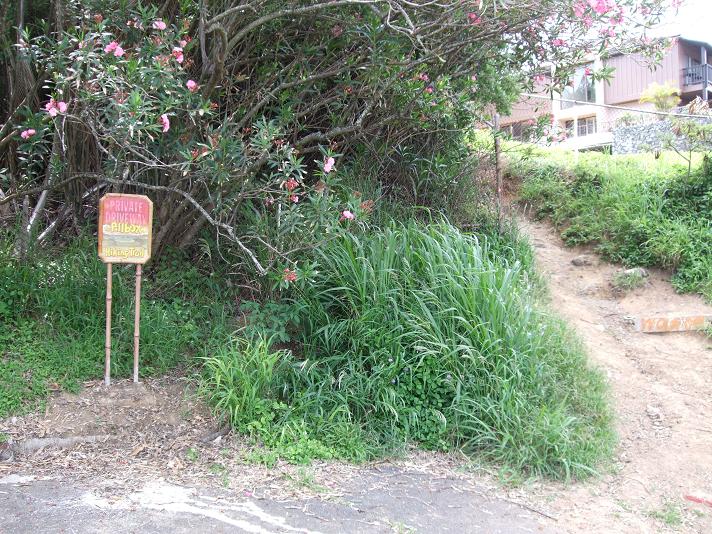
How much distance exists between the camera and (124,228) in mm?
4727

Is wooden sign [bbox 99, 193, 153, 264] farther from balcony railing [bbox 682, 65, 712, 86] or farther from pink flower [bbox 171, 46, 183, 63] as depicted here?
balcony railing [bbox 682, 65, 712, 86]

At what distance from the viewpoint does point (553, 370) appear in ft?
16.0

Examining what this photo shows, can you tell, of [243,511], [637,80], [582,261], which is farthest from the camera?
[637,80]

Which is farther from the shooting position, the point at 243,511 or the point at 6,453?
the point at 6,453

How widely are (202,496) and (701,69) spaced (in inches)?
1001

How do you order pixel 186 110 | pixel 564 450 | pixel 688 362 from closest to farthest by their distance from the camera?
pixel 564 450 → pixel 186 110 → pixel 688 362

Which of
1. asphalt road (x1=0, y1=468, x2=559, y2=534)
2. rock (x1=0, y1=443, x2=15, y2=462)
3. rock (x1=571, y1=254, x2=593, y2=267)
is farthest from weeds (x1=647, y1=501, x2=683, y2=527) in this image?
rock (x1=571, y1=254, x2=593, y2=267)

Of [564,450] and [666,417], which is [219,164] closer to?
[564,450]

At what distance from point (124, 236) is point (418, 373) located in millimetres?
2381

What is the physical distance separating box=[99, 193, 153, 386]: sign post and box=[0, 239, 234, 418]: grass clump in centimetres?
28

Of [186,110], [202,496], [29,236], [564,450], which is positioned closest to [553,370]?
[564,450]

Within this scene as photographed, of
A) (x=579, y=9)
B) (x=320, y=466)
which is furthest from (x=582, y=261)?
(x=320, y=466)

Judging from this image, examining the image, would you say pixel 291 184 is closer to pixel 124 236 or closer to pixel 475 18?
pixel 124 236

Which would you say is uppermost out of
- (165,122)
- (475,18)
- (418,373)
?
(475,18)
